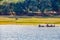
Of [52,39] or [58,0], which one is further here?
[58,0]

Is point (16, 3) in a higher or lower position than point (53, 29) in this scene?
higher

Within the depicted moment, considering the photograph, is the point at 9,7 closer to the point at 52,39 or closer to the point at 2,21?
the point at 2,21

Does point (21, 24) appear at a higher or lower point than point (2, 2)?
lower

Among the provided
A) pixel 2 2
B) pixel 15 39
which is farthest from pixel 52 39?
pixel 2 2

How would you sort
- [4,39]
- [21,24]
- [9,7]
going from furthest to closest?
1. [21,24]
2. [9,7]
3. [4,39]

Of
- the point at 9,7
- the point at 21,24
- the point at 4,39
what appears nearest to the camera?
the point at 4,39

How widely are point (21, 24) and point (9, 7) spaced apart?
1432mm

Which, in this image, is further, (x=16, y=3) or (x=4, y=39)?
(x=16, y=3)

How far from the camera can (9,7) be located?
15977mm

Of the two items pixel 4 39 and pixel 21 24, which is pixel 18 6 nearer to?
pixel 21 24

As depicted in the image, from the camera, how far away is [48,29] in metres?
17.3

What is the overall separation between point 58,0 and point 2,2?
2.50 meters

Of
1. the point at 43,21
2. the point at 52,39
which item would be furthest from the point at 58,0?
the point at 52,39

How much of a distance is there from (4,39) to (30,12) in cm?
393
